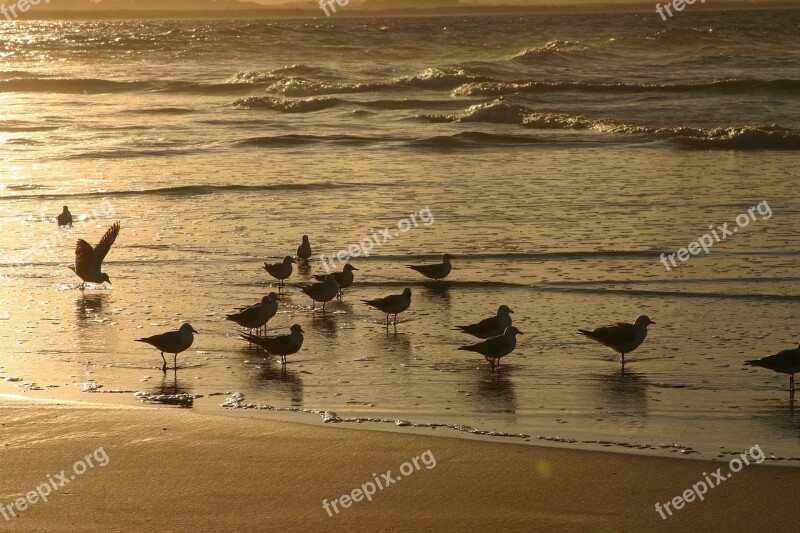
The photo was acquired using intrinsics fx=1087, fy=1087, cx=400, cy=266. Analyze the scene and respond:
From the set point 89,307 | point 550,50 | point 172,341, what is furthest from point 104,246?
point 550,50

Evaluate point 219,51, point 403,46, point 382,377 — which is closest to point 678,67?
point 403,46

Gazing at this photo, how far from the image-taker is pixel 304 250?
14250 mm

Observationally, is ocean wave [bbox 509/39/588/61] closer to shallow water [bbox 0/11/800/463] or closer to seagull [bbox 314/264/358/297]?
shallow water [bbox 0/11/800/463]

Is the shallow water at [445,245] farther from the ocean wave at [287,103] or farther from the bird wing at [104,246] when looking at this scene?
the bird wing at [104,246]

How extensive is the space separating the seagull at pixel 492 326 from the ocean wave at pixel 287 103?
27.5 metres

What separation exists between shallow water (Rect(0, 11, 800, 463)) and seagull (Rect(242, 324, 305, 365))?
0.21 m

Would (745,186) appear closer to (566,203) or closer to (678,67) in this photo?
(566,203)

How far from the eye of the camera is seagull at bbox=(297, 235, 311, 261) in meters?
14.3

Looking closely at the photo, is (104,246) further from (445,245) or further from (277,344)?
(445,245)

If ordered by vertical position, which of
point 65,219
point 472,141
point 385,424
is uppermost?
point 472,141

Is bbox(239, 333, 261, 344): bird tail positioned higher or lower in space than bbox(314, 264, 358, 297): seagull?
lower

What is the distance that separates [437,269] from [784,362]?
5159 millimetres

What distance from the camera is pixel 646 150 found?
2531 cm

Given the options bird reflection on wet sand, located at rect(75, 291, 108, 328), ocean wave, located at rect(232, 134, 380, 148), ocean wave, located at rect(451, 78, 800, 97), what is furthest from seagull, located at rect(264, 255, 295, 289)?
ocean wave, located at rect(451, 78, 800, 97)
